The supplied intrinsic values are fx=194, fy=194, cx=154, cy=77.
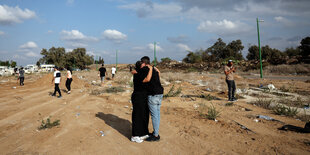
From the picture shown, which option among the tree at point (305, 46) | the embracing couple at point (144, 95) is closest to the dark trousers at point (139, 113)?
the embracing couple at point (144, 95)

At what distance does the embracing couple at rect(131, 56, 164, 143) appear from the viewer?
3854mm

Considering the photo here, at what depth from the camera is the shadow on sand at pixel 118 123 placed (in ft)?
15.9

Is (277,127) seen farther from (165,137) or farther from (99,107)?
(99,107)

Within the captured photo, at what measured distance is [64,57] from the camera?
55.2 meters

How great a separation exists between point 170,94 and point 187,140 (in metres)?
5.43

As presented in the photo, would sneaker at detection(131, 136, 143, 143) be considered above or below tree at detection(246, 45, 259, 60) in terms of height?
below

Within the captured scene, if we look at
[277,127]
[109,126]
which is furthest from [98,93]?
[277,127]

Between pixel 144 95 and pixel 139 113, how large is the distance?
396 millimetres

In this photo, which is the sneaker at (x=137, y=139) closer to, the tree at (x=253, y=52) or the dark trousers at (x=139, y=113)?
the dark trousers at (x=139, y=113)

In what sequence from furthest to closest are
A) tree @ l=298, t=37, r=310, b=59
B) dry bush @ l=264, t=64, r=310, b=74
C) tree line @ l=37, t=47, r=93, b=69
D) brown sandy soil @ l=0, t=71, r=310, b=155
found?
tree line @ l=37, t=47, r=93, b=69 → tree @ l=298, t=37, r=310, b=59 → dry bush @ l=264, t=64, r=310, b=74 → brown sandy soil @ l=0, t=71, r=310, b=155

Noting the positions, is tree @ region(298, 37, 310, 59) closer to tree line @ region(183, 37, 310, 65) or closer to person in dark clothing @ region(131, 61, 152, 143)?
tree line @ region(183, 37, 310, 65)

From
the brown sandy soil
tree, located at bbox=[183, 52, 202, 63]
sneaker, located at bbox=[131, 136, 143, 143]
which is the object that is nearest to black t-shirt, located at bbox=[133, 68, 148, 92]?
sneaker, located at bbox=[131, 136, 143, 143]

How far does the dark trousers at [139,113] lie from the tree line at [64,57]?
54597mm

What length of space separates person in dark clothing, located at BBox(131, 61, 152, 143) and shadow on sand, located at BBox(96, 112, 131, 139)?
500mm
